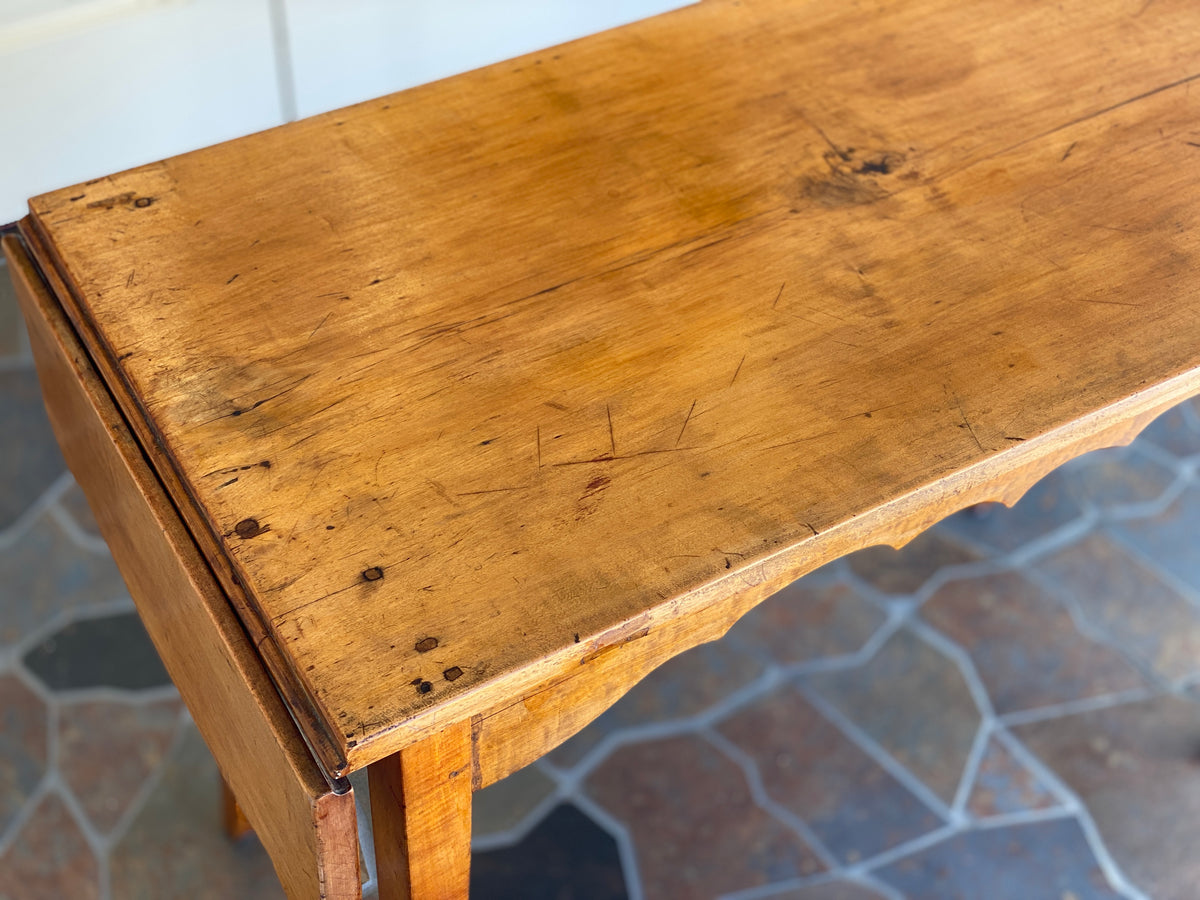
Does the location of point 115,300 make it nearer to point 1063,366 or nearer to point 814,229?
point 814,229

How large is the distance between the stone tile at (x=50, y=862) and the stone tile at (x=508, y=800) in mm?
427

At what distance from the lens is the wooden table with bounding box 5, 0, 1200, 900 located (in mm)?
679

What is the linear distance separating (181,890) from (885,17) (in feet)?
3.89

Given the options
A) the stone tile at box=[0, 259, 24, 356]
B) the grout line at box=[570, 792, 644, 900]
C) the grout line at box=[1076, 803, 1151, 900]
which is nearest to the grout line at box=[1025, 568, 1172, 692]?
the grout line at box=[1076, 803, 1151, 900]

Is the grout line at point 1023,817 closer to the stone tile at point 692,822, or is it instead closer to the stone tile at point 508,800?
the stone tile at point 692,822

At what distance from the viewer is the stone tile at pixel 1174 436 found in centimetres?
181

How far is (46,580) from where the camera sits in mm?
1536

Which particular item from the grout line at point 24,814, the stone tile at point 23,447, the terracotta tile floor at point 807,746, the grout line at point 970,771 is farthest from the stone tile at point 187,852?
the grout line at point 970,771

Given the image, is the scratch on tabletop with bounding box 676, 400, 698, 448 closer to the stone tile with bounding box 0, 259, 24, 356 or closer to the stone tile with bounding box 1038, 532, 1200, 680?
the stone tile with bounding box 1038, 532, 1200, 680

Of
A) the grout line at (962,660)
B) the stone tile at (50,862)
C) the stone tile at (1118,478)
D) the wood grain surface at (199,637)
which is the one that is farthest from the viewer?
the stone tile at (1118,478)

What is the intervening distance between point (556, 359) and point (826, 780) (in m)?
0.83

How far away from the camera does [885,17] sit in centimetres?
112

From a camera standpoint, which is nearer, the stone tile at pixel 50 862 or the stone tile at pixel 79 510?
the stone tile at pixel 50 862

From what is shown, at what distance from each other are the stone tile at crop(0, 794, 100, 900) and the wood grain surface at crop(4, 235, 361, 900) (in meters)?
0.54
